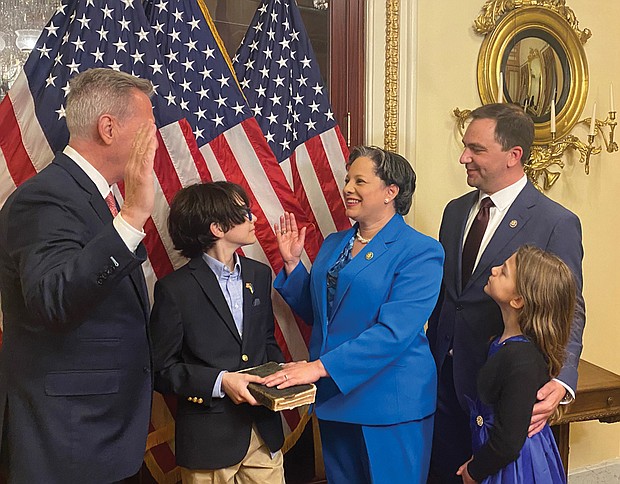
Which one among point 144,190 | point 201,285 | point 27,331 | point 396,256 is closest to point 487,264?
point 396,256

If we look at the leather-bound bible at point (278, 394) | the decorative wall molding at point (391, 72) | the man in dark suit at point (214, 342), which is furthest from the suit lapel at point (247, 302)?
the decorative wall molding at point (391, 72)

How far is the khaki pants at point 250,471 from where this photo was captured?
221cm

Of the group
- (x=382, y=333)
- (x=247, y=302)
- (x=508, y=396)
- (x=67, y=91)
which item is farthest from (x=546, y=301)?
(x=67, y=91)

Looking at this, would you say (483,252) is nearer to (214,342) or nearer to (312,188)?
(312,188)

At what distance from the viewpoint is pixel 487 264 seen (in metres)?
2.49

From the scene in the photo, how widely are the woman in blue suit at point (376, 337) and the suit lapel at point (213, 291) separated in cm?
24

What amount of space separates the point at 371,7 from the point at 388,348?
1.61 m

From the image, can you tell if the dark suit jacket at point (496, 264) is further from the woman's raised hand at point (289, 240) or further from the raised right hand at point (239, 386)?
the raised right hand at point (239, 386)

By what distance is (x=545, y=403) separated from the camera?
2.20m

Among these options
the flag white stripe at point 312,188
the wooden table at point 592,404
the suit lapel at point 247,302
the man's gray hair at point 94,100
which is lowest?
the wooden table at point 592,404

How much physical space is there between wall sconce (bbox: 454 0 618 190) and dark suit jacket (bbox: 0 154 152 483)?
2.02 metres

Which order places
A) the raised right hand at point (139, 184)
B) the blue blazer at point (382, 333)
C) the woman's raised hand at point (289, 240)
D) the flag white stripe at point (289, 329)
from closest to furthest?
the raised right hand at point (139, 184), the blue blazer at point (382, 333), the woman's raised hand at point (289, 240), the flag white stripe at point (289, 329)

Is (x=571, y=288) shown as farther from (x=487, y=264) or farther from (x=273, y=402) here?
(x=273, y=402)

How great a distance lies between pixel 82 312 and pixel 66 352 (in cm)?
21
